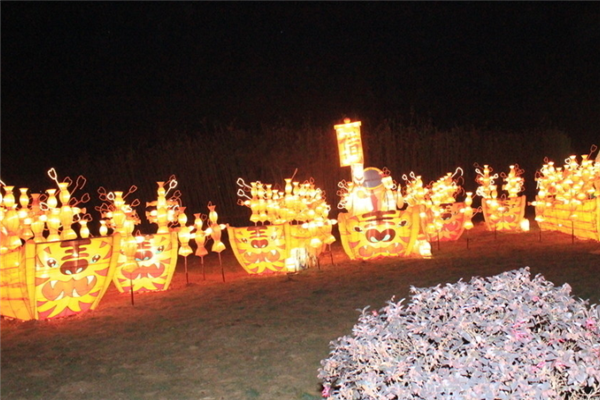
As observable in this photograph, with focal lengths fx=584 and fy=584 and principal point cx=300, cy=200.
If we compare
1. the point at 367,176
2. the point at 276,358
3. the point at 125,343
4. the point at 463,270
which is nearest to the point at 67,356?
the point at 125,343

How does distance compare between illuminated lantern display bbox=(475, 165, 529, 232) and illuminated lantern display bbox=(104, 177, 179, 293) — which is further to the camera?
illuminated lantern display bbox=(475, 165, 529, 232)

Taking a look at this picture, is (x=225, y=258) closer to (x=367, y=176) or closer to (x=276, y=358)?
(x=367, y=176)

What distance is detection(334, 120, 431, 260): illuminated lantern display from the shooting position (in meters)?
9.60

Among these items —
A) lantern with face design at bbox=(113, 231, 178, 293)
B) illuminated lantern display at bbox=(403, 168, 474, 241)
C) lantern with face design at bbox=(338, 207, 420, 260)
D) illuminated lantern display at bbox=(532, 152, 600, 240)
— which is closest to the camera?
lantern with face design at bbox=(113, 231, 178, 293)

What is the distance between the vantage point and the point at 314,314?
6.25 metres

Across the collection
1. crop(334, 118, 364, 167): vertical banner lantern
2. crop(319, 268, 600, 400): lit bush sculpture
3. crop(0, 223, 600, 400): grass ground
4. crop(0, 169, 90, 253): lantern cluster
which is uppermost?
crop(334, 118, 364, 167): vertical banner lantern

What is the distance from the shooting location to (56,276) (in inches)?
263

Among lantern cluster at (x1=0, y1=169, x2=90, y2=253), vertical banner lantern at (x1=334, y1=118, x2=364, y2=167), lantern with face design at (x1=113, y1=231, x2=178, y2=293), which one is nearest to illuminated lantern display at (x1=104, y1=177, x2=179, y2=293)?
lantern with face design at (x1=113, y1=231, x2=178, y2=293)

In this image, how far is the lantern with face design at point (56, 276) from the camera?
6539 millimetres

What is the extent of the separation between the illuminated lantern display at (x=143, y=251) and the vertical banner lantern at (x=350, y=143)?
10.8 feet

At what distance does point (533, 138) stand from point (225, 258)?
14776mm

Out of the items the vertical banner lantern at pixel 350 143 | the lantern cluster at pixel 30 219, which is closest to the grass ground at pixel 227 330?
the lantern cluster at pixel 30 219

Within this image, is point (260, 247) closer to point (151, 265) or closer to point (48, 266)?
point (151, 265)

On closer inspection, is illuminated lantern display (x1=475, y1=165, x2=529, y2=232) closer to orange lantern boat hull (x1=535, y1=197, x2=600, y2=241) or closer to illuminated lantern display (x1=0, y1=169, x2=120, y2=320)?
orange lantern boat hull (x1=535, y1=197, x2=600, y2=241)
